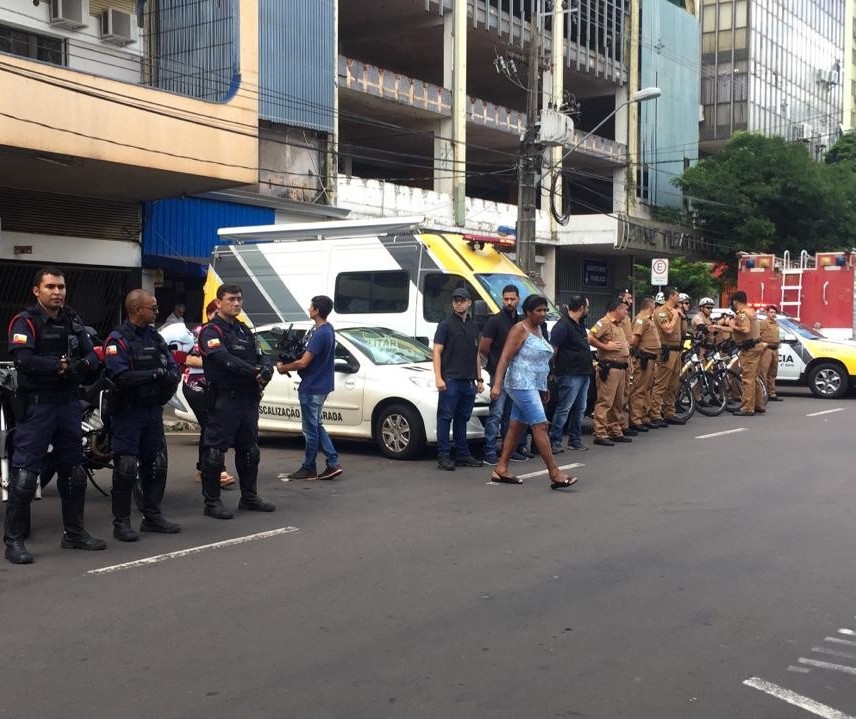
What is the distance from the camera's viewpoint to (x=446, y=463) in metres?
10.0

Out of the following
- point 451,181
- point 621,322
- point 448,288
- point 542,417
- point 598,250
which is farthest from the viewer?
point 598,250

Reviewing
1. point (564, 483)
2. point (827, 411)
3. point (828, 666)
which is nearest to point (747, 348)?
point (827, 411)

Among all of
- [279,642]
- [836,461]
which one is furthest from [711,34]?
[279,642]

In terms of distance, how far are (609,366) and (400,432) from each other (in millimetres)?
2984

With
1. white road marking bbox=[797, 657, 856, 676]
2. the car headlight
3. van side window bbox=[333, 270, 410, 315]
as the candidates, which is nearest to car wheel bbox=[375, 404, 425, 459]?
the car headlight

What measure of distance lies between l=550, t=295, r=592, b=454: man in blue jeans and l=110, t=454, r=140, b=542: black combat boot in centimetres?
570

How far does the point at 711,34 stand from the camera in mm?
46312

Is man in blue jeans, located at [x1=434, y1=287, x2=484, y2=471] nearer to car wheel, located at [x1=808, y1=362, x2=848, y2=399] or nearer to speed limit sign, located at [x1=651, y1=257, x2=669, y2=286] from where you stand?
car wheel, located at [x1=808, y1=362, x2=848, y2=399]

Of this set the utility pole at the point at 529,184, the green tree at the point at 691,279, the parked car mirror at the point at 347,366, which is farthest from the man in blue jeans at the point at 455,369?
the green tree at the point at 691,279

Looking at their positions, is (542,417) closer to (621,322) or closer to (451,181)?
(621,322)

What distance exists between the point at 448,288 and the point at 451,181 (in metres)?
15.9

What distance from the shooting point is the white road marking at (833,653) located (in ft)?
15.2

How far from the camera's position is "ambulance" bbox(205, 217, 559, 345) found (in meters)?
14.0

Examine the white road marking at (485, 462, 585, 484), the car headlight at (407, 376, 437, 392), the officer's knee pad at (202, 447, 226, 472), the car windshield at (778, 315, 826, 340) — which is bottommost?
the white road marking at (485, 462, 585, 484)
